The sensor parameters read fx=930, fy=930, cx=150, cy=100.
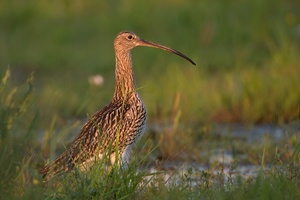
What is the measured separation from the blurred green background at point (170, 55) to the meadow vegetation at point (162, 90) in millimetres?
20

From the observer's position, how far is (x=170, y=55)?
13086mm

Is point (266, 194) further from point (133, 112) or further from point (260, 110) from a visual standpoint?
point (260, 110)

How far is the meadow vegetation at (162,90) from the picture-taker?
5.98 m

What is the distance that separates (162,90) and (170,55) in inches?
83.6

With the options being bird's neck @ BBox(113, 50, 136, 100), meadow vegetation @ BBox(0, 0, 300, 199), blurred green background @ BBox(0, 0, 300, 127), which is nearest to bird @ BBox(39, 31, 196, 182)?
bird's neck @ BBox(113, 50, 136, 100)

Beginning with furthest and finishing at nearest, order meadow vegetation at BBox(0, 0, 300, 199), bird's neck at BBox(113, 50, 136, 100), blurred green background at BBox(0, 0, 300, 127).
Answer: blurred green background at BBox(0, 0, 300, 127) < bird's neck at BBox(113, 50, 136, 100) < meadow vegetation at BBox(0, 0, 300, 199)

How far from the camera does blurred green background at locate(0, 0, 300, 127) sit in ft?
33.3

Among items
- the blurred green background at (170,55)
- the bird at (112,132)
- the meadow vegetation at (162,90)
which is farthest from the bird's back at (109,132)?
the blurred green background at (170,55)

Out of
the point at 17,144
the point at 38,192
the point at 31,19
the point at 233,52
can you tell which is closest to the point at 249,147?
the point at 17,144

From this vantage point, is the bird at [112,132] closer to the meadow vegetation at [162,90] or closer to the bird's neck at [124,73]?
the bird's neck at [124,73]

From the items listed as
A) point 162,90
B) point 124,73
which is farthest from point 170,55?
point 124,73

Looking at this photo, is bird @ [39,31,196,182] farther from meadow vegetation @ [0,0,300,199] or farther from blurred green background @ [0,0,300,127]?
blurred green background @ [0,0,300,127]

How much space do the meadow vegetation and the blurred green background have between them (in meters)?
0.02

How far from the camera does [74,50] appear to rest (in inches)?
541
